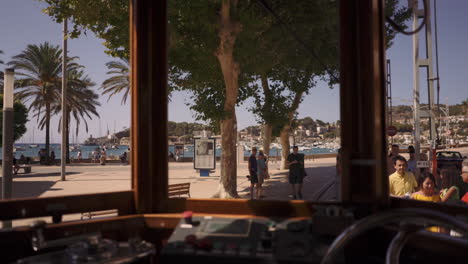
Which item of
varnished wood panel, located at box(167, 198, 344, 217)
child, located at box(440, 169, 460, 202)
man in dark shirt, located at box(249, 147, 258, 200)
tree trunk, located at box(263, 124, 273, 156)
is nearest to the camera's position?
varnished wood panel, located at box(167, 198, 344, 217)

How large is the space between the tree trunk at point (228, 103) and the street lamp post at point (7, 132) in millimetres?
5088

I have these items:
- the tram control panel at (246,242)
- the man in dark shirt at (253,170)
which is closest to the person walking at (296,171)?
the man in dark shirt at (253,170)

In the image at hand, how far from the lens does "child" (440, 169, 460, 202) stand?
14.0ft

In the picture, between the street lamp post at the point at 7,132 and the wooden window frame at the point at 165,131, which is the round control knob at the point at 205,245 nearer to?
the wooden window frame at the point at 165,131

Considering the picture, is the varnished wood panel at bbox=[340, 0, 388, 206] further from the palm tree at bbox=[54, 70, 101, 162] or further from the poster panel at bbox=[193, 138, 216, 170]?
the palm tree at bbox=[54, 70, 101, 162]

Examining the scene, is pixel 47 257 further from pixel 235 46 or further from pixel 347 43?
pixel 235 46

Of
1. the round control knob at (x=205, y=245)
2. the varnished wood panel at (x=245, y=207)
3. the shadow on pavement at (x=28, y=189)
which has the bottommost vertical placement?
the shadow on pavement at (x=28, y=189)

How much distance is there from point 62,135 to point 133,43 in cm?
1433

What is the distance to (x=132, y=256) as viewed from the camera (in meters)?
1.38

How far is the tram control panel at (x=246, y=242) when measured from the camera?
1.40 meters

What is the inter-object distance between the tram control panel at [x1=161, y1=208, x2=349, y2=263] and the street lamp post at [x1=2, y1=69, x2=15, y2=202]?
4.00 metres

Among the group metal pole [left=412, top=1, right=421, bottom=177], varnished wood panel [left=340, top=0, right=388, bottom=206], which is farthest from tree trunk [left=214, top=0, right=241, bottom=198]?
varnished wood panel [left=340, top=0, right=388, bottom=206]

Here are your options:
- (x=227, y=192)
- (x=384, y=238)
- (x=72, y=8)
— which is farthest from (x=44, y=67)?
(x=384, y=238)

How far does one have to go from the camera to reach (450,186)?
447 cm
